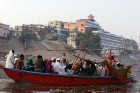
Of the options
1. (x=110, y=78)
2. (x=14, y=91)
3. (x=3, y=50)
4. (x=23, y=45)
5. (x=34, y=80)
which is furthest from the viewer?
(x=23, y=45)

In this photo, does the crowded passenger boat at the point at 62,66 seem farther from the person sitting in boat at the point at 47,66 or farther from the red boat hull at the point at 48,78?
the red boat hull at the point at 48,78

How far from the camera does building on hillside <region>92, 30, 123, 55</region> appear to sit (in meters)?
106

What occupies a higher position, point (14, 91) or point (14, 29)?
point (14, 29)

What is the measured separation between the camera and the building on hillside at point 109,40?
10649 centimetres

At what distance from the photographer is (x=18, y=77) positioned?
52.1 feet

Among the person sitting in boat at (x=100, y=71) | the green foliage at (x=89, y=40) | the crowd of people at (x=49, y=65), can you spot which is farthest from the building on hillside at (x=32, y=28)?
the crowd of people at (x=49, y=65)

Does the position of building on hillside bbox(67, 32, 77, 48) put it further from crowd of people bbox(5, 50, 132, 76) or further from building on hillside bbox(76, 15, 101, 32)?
crowd of people bbox(5, 50, 132, 76)

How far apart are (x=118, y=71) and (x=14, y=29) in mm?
74362

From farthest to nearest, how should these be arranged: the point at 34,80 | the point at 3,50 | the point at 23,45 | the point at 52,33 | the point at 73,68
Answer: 1. the point at 52,33
2. the point at 23,45
3. the point at 3,50
4. the point at 73,68
5. the point at 34,80

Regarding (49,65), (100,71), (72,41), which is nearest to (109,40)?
(72,41)

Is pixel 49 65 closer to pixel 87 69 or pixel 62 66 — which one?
pixel 62 66

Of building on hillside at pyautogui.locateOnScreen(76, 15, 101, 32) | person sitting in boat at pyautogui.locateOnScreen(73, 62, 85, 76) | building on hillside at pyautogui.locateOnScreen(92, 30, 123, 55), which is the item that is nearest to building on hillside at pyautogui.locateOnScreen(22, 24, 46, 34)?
building on hillside at pyautogui.locateOnScreen(76, 15, 101, 32)

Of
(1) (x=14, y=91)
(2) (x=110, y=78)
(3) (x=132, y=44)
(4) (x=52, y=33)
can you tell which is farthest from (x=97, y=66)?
(3) (x=132, y=44)

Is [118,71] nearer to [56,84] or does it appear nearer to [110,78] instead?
[110,78]
